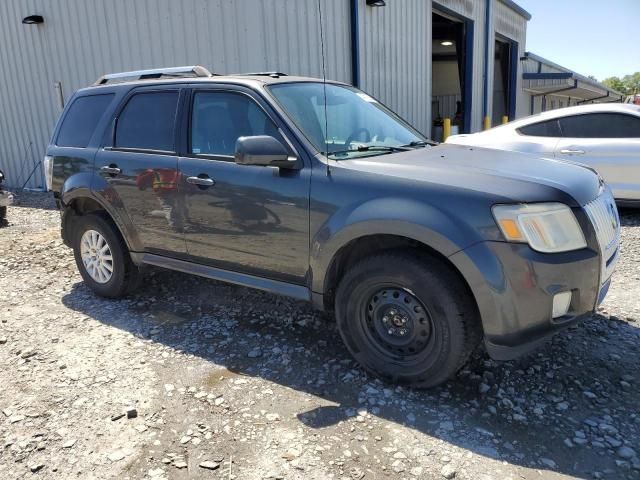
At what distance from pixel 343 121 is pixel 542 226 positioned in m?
1.72

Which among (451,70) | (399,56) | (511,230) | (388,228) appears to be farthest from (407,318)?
(451,70)

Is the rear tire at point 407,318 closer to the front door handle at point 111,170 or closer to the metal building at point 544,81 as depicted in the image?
the front door handle at point 111,170

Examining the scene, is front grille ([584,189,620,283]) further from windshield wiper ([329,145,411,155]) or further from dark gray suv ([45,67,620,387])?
windshield wiper ([329,145,411,155])

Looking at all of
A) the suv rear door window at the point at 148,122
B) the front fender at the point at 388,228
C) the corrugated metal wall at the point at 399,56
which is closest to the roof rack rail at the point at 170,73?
the suv rear door window at the point at 148,122

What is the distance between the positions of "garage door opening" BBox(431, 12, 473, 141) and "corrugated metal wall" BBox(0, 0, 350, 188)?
5.12 metres

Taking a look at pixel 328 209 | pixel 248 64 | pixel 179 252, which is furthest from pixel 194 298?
pixel 248 64

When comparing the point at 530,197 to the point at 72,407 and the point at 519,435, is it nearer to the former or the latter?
the point at 519,435

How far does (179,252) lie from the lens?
13.7 feet

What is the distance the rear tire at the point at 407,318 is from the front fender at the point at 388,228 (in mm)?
168

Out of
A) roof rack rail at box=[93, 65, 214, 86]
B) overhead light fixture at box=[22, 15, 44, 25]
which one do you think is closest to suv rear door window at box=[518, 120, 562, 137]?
roof rack rail at box=[93, 65, 214, 86]

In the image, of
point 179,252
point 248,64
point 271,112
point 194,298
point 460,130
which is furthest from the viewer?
point 460,130

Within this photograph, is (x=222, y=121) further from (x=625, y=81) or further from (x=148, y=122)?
(x=625, y=81)

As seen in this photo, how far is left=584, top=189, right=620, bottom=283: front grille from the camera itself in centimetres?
297

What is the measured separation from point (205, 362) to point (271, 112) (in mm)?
1778
